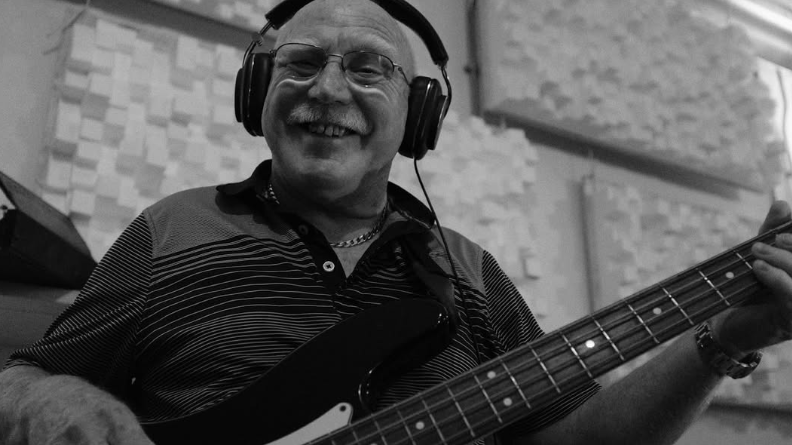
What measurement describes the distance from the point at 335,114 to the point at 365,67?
0.11m

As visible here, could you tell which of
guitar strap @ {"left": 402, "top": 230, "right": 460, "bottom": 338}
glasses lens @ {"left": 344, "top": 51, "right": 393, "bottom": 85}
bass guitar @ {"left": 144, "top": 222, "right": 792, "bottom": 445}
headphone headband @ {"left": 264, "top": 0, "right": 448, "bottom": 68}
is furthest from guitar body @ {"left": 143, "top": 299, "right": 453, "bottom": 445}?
headphone headband @ {"left": 264, "top": 0, "right": 448, "bottom": 68}

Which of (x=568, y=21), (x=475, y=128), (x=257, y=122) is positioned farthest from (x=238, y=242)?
(x=568, y=21)

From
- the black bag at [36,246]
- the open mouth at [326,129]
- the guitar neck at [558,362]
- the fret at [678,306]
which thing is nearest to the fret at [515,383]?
the guitar neck at [558,362]

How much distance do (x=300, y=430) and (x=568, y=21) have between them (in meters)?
2.17

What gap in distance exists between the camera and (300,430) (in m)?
0.83

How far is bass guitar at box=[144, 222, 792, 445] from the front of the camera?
82 cm

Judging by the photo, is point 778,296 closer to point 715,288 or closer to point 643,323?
point 715,288

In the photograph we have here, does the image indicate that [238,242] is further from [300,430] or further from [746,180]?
[746,180]

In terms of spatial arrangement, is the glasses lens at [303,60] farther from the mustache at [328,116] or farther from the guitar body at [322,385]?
the guitar body at [322,385]

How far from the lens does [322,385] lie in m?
0.86

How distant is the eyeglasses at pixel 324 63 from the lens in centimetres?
126

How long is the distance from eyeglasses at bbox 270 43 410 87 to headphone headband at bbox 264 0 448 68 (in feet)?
0.46

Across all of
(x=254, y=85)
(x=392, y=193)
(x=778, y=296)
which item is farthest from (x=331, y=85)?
(x=778, y=296)

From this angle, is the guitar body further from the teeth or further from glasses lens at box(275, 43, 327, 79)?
glasses lens at box(275, 43, 327, 79)
